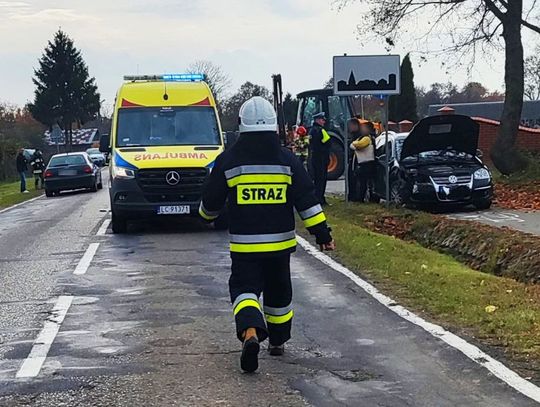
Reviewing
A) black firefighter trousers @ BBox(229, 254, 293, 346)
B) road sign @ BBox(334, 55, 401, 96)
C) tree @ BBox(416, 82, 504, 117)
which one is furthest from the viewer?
tree @ BBox(416, 82, 504, 117)

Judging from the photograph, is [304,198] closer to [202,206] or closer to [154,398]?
[202,206]

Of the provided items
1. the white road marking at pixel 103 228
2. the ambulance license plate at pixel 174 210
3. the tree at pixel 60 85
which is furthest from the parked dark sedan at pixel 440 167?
the tree at pixel 60 85

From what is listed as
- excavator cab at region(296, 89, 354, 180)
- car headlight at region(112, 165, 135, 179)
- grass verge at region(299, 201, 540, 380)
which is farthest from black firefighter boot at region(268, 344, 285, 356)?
excavator cab at region(296, 89, 354, 180)

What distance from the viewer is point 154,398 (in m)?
6.20

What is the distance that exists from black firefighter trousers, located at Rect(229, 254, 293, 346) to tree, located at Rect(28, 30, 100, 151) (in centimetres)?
8830

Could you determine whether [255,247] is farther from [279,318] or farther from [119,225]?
[119,225]

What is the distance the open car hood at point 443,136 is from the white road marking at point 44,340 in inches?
441

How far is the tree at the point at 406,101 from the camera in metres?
57.2

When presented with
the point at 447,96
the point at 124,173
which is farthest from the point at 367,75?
the point at 447,96

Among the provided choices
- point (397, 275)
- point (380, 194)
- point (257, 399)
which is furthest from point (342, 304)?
point (380, 194)

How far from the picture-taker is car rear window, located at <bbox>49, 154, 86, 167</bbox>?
35.3 meters

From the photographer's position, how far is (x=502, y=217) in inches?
720

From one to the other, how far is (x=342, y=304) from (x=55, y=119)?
3463 inches

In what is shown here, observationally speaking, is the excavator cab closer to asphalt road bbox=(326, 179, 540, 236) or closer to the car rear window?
the car rear window
